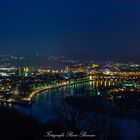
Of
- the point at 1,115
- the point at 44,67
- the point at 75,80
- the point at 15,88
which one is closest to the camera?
the point at 1,115

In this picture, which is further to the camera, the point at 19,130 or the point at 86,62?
the point at 86,62

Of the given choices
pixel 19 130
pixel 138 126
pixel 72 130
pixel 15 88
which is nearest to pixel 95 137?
pixel 72 130

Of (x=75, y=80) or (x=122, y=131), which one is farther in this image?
(x=75, y=80)

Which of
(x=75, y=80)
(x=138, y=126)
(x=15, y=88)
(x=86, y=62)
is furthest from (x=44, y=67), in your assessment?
(x=138, y=126)

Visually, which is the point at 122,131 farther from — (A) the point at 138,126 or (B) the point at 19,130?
(B) the point at 19,130

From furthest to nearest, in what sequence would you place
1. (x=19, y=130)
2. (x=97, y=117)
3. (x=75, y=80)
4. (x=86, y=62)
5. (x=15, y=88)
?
(x=86, y=62) → (x=75, y=80) → (x=15, y=88) → (x=97, y=117) → (x=19, y=130)

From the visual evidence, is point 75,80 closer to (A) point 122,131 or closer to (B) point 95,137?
(A) point 122,131

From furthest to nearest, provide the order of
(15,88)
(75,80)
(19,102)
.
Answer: (75,80) < (15,88) < (19,102)

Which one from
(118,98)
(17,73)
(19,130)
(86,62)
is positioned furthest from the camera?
(86,62)

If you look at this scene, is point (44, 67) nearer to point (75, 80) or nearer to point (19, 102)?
point (75, 80)
